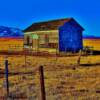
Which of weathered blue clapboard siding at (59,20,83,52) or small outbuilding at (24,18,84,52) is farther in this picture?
weathered blue clapboard siding at (59,20,83,52)

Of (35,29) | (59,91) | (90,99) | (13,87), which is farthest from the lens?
(35,29)

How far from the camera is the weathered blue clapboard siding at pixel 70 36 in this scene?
4672 centimetres

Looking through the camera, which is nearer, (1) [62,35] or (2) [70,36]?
(1) [62,35]

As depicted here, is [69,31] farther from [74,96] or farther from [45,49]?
[74,96]

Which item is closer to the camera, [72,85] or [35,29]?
[72,85]

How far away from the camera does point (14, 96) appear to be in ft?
38.2

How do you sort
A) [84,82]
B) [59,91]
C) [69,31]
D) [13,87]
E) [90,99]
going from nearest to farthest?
[90,99] < [59,91] < [13,87] < [84,82] < [69,31]

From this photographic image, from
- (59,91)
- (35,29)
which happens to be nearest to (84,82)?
(59,91)

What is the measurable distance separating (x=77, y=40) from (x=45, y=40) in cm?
447

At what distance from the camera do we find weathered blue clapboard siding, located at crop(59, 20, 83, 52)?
46.7 m

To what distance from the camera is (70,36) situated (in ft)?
156

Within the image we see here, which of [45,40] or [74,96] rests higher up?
[45,40]

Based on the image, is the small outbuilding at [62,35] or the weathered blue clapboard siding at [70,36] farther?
the weathered blue clapboard siding at [70,36]

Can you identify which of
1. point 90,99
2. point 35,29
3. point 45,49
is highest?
point 35,29
